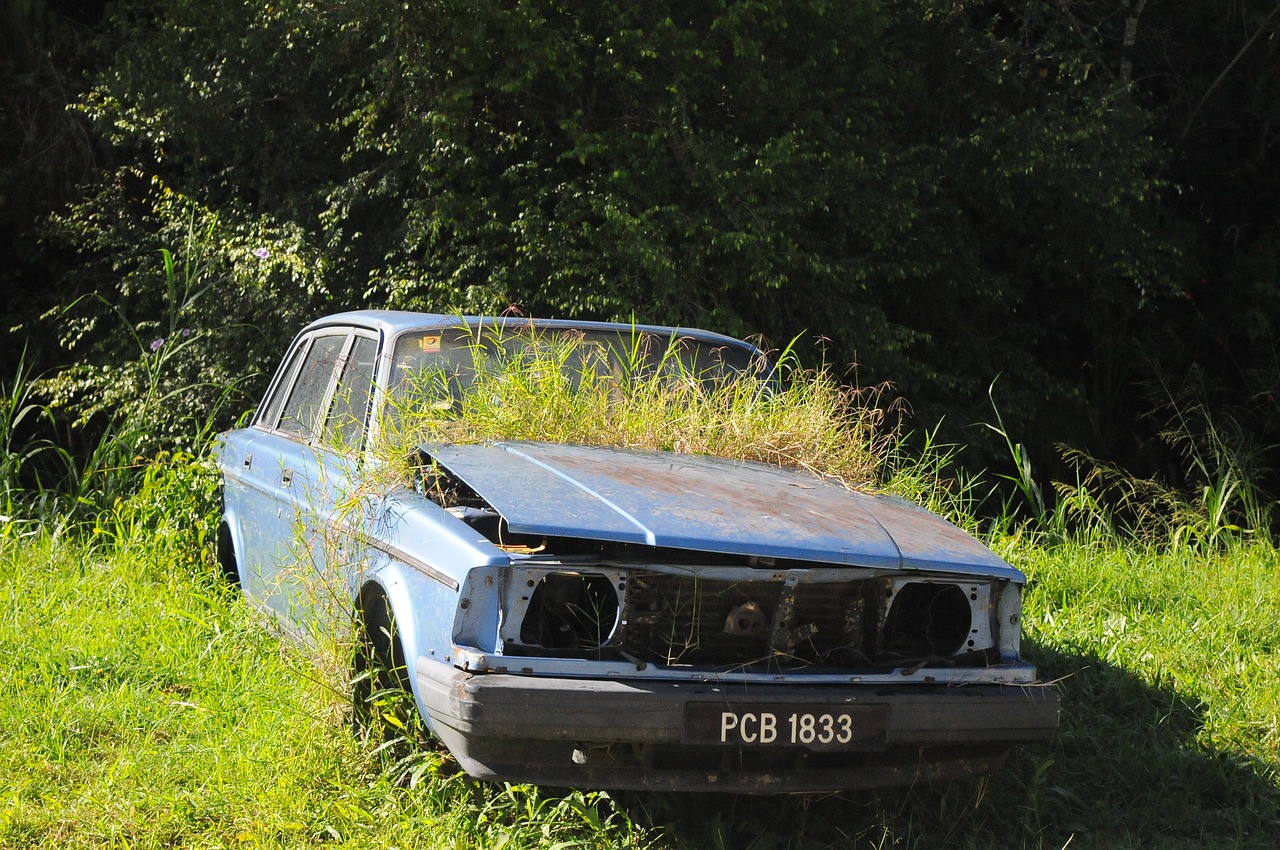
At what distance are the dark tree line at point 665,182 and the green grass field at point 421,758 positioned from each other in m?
2.71

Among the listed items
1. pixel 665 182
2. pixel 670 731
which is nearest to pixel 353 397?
pixel 670 731

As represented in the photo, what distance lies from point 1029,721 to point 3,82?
9698 mm

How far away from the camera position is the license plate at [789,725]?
2.71 metres

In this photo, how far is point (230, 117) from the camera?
28.3 feet

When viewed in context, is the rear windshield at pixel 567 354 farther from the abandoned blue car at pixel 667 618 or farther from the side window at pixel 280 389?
the side window at pixel 280 389

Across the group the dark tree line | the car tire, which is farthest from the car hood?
the dark tree line

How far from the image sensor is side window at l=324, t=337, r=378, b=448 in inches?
156

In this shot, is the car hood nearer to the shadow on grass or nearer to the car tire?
the car tire

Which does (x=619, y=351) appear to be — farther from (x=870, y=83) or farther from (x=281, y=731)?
(x=870, y=83)

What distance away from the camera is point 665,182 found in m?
7.82

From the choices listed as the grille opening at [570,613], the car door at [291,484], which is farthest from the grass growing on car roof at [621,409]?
the grille opening at [570,613]

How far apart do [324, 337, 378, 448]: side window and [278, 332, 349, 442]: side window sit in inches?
4.8

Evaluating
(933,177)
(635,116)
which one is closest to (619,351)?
(635,116)

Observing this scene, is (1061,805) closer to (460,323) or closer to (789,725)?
(789,725)
